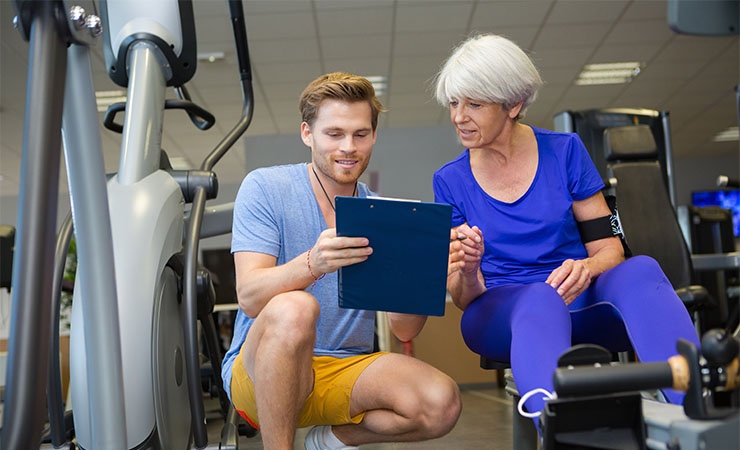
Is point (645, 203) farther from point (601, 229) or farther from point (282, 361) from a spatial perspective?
point (282, 361)

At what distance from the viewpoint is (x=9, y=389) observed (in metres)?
0.79

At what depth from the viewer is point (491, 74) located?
164 centimetres

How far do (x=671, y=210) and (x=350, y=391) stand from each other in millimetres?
1683

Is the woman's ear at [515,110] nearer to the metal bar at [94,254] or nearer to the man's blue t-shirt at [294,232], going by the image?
the man's blue t-shirt at [294,232]

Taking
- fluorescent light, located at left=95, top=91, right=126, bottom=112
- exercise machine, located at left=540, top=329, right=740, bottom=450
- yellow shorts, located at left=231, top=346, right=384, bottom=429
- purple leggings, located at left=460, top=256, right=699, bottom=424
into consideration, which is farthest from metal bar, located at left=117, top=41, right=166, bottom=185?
fluorescent light, located at left=95, top=91, right=126, bottom=112

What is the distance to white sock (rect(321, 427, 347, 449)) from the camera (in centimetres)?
162

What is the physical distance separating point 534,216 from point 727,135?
995 cm

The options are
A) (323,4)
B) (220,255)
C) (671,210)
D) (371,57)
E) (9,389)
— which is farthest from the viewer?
(220,255)

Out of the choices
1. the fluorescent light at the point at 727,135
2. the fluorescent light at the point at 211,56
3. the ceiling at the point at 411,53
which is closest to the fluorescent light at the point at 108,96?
the ceiling at the point at 411,53

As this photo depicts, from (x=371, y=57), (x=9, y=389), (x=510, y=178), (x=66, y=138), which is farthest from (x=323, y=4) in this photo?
(x=9, y=389)

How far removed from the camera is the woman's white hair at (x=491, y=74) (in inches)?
64.7

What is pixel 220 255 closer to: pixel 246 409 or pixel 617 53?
pixel 617 53

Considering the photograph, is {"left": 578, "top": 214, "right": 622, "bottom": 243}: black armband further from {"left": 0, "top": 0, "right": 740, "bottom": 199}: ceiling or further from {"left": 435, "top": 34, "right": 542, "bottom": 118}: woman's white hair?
{"left": 0, "top": 0, "right": 740, "bottom": 199}: ceiling

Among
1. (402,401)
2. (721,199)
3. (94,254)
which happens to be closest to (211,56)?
(402,401)
